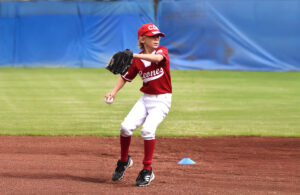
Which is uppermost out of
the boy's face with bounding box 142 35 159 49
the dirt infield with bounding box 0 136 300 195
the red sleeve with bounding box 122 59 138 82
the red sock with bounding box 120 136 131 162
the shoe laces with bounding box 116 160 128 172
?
the boy's face with bounding box 142 35 159 49

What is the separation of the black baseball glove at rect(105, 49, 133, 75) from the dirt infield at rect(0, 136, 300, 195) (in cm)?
118

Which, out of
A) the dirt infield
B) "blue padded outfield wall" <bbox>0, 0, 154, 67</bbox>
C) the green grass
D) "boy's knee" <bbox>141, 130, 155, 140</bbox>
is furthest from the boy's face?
"blue padded outfield wall" <bbox>0, 0, 154, 67</bbox>

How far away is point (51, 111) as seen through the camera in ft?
38.5

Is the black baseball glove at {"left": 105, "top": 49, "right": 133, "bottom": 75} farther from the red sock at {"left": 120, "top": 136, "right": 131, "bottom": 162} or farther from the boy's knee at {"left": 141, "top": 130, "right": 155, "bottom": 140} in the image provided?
the red sock at {"left": 120, "top": 136, "right": 131, "bottom": 162}

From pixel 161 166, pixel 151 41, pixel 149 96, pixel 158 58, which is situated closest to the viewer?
pixel 158 58

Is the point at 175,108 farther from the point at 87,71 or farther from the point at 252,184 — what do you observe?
the point at 87,71

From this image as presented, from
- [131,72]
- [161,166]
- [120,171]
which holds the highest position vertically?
[131,72]

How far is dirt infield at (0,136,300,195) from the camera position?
5445 millimetres

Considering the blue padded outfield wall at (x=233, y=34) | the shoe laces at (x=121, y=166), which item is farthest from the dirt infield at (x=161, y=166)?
the blue padded outfield wall at (x=233, y=34)

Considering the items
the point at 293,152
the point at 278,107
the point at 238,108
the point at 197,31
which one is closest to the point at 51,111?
the point at 238,108

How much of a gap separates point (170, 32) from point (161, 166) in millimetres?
14637

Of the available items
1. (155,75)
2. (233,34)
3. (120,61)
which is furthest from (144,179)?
(233,34)

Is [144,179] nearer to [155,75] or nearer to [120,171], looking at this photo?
[120,171]

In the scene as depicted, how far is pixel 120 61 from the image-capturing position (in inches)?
211
